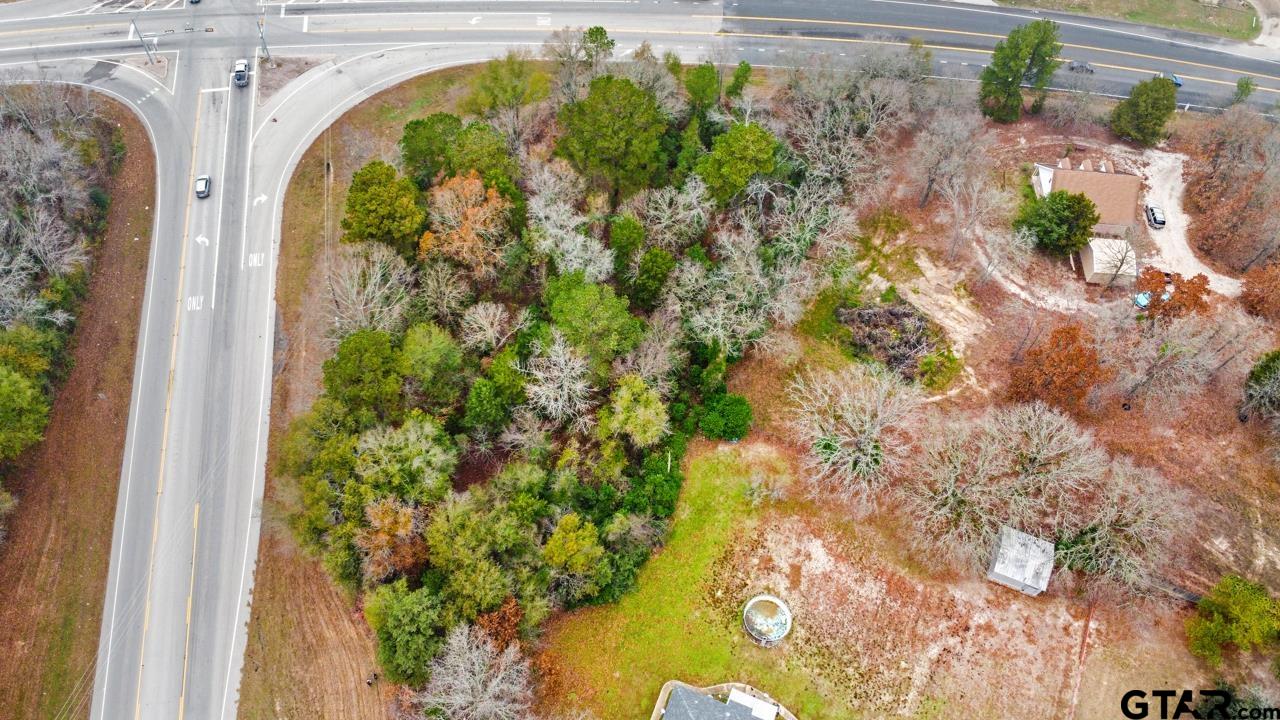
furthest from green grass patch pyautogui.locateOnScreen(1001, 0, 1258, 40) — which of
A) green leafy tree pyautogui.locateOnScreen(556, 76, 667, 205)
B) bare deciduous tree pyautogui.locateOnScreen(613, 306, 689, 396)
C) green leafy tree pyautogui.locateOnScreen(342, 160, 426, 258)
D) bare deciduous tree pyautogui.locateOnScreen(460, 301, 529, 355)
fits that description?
green leafy tree pyautogui.locateOnScreen(342, 160, 426, 258)

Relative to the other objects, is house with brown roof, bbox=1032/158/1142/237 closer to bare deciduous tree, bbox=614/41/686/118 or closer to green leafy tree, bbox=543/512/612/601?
bare deciduous tree, bbox=614/41/686/118

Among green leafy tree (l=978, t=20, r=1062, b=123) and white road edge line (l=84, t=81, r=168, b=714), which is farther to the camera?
green leafy tree (l=978, t=20, r=1062, b=123)

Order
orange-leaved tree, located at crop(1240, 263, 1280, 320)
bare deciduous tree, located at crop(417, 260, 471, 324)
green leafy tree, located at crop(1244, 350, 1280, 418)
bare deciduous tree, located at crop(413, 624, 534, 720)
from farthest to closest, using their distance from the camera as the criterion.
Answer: orange-leaved tree, located at crop(1240, 263, 1280, 320) < bare deciduous tree, located at crop(417, 260, 471, 324) < green leafy tree, located at crop(1244, 350, 1280, 418) < bare deciduous tree, located at crop(413, 624, 534, 720)

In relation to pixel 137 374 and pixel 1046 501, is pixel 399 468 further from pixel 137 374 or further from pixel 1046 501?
pixel 1046 501

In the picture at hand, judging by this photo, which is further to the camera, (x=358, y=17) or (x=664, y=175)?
(x=358, y=17)

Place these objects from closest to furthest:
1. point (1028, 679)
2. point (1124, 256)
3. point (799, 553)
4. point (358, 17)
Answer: point (1028, 679) < point (799, 553) < point (1124, 256) < point (358, 17)

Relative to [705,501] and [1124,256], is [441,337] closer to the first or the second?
[705,501]

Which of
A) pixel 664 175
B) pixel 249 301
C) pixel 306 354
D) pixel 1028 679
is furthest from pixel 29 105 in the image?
pixel 1028 679
